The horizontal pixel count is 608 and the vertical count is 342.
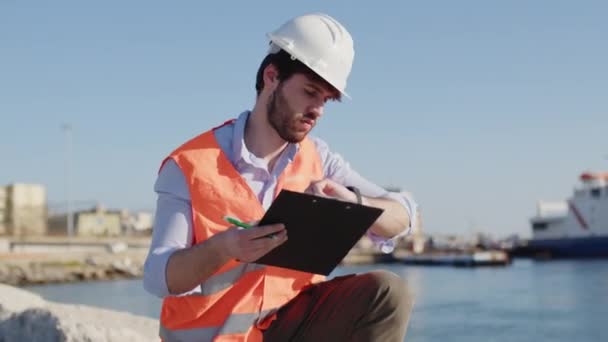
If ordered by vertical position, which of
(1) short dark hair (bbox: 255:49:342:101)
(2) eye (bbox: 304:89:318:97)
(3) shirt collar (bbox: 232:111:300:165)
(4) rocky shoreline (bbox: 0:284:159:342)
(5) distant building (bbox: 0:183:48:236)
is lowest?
(5) distant building (bbox: 0:183:48:236)

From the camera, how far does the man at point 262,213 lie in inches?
81.8

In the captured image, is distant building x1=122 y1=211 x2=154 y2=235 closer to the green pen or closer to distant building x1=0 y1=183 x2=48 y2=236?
distant building x1=0 y1=183 x2=48 y2=236

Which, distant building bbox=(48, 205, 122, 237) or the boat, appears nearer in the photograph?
the boat

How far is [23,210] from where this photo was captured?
42969mm

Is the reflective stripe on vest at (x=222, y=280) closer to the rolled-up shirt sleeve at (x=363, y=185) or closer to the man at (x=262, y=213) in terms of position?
the man at (x=262, y=213)

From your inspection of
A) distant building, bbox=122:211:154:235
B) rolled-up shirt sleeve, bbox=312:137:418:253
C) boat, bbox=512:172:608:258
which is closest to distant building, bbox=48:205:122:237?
distant building, bbox=122:211:154:235

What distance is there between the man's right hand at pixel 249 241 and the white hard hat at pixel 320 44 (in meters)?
0.40

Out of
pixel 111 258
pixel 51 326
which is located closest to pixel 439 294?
pixel 111 258

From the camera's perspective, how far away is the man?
2.08m

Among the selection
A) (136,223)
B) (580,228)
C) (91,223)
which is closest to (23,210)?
(91,223)

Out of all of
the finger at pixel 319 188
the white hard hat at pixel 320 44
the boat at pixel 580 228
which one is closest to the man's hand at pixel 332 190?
the finger at pixel 319 188

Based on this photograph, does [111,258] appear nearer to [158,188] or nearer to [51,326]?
[51,326]

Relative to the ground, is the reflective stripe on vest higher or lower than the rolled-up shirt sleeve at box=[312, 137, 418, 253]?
lower

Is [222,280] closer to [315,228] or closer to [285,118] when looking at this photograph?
[315,228]
